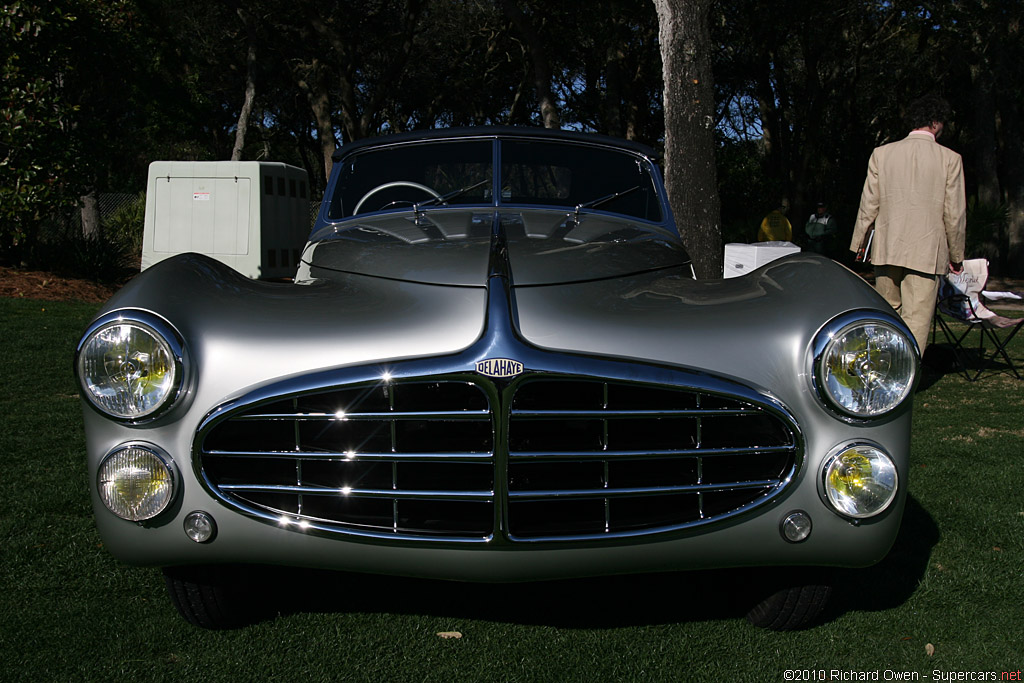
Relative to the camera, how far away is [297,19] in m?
19.2

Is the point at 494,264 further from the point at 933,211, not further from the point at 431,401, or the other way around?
the point at 933,211

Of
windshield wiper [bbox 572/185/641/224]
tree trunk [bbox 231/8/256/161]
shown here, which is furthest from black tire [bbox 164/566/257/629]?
tree trunk [bbox 231/8/256/161]

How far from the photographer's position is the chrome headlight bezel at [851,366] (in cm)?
233

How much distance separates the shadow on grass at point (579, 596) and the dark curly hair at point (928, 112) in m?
3.58

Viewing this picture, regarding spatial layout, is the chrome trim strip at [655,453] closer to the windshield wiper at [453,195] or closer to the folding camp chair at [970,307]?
the windshield wiper at [453,195]

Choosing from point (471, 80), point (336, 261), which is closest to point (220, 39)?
point (471, 80)

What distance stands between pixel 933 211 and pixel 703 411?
4178 millimetres

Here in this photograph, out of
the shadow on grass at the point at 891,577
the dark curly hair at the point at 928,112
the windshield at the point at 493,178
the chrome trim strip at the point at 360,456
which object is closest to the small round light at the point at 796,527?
the shadow on grass at the point at 891,577

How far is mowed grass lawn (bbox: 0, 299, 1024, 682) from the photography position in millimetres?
2570

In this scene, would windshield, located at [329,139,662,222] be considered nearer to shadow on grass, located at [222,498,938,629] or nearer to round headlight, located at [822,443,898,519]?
shadow on grass, located at [222,498,938,629]

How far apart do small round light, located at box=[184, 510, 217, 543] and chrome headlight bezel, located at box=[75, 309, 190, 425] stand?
0.89 feet

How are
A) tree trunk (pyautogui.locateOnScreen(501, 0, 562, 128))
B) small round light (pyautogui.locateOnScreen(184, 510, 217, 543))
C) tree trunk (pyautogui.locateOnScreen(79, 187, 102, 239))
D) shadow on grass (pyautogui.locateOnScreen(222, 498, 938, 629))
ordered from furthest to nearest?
tree trunk (pyautogui.locateOnScreen(501, 0, 562, 128))
tree trunk (pyautogui.locateOnScreen(79, 187, 102, 239))
shadow on grass (pyautogui.locateOnScreen(222, 498, 938, 629))
small round light (pyautogui.locateOnScreen(184, 510, 217, 543))

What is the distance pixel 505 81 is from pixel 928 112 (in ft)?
69.2

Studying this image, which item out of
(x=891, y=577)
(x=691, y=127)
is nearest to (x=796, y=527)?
(x=891, y=577)
